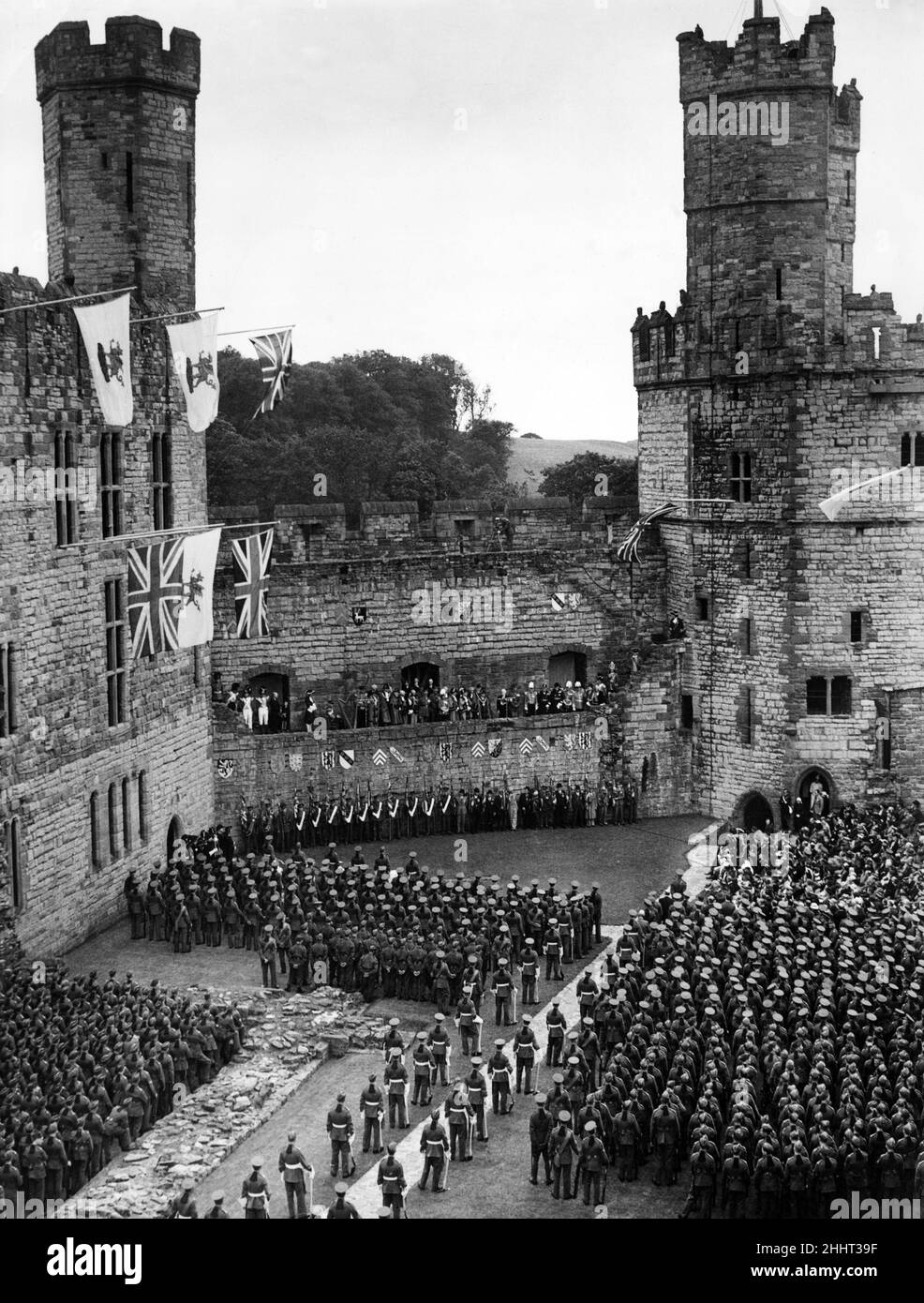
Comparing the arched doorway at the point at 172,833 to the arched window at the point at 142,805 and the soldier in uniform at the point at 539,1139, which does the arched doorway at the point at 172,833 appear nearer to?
the arched window at the point at 142,805

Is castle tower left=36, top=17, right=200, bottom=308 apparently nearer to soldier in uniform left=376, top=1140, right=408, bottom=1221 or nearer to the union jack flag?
the union jack flag

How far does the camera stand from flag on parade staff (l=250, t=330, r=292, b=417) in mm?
40438

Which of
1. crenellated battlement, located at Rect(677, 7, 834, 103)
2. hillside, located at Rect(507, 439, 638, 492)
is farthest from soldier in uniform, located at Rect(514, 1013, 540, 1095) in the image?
hillside, located at Rect(507, 439, 638, 492)

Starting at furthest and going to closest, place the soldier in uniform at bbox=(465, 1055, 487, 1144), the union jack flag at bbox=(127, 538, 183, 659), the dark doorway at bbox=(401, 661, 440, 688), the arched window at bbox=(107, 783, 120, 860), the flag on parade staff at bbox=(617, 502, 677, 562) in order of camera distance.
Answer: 1. the dark doorway at bbox=(401, 661, 440, 688)
2. the flag on parade staff at bbox=(617, 502, 677, 562)
3. the arched window at bbox=(107, 783, 120, 860)
4. the union jack flag at bbox=(127, 538, 183, 659)
5. the soldier in uniform at bbox=(465, 1055, 487, 1144)

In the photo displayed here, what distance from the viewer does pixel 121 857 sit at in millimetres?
41406

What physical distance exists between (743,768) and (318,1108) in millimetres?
20035

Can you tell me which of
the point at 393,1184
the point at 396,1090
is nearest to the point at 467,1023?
the point at 396,1090

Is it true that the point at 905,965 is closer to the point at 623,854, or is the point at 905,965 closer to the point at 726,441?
the point at 623,854

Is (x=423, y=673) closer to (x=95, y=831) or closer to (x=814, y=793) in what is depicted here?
(x=814, y=793)

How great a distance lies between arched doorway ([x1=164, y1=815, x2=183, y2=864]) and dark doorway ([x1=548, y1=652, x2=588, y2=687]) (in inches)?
458

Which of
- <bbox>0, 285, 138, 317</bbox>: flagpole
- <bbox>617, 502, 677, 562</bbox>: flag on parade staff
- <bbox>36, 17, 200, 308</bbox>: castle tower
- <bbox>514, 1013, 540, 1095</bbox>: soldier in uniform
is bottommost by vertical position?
<bbox>514, 1013, 540, 1095</bbox>: soldier in uniform

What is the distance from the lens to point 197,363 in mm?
39969
